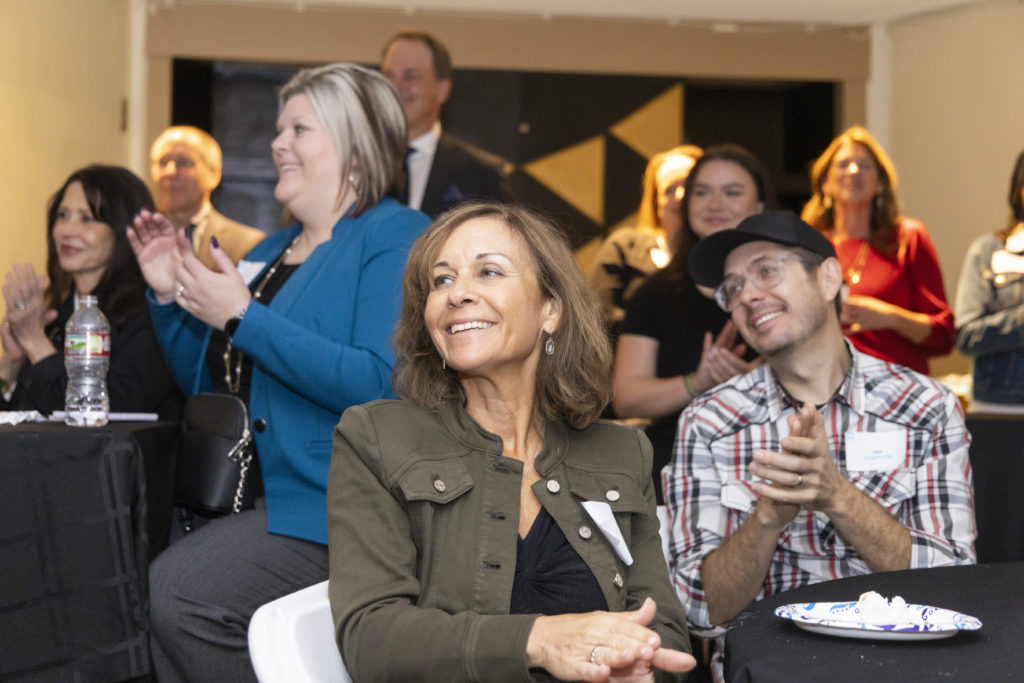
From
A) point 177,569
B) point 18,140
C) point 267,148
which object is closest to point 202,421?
point 177,569

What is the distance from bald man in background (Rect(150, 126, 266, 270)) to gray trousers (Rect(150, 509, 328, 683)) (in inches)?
97.6

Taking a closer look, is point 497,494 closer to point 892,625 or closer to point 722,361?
point 892,625

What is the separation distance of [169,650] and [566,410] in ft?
3.34

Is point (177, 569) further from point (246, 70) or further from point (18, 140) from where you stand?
point (246, 70)

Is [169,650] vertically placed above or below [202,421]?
below

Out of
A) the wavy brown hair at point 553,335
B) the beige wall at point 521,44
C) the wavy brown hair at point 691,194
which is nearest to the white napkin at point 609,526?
the wavy brown hair at point 553,335

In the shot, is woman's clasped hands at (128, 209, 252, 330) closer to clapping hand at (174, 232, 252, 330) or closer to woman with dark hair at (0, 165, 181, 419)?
clapping hand at (174, 232, 252, 330)

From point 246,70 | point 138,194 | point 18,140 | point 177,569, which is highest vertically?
point 246,70

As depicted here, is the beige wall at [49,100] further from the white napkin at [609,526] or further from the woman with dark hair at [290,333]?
the white napkin at [609,526]

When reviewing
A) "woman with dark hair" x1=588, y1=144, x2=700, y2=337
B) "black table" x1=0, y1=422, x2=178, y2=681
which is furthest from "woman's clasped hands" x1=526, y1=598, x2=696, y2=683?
"woman with dark hair" x1=588, y1=144, x2=700, y2=337

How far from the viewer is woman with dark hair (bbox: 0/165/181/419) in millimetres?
3043

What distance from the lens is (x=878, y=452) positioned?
2.23 metres

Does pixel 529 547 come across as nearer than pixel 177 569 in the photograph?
Yes

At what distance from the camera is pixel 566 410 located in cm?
184
